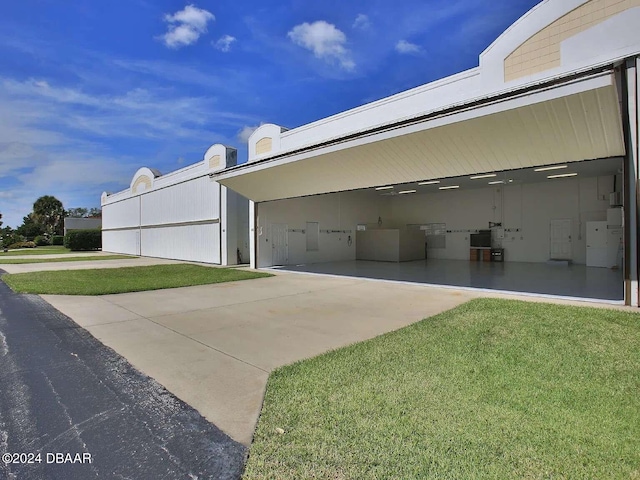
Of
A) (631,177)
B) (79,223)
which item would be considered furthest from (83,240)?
(631,177)

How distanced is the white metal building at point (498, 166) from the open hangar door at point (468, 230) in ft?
0.25

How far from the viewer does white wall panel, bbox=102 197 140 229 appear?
3053cm

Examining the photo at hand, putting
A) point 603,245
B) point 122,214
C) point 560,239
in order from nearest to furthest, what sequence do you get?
point 603,245, point 560,239, point 122,214

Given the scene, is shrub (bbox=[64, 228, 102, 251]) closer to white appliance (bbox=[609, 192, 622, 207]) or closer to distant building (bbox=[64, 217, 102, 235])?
distant building (bbox=[64, 217, 102, 235])

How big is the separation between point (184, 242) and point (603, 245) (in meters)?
22.9

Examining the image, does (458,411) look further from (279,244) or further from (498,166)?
(279,244)

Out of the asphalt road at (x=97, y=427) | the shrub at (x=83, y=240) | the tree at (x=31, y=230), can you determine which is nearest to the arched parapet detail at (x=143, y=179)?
the shrub at (x=83, y=240)

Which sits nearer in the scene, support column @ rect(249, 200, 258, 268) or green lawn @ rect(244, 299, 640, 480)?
green lawn @ rect(244, 299, 640, 480)

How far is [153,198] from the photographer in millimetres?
27359

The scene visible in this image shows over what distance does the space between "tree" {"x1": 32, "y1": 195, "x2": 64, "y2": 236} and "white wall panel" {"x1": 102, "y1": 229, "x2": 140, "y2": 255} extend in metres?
31.9

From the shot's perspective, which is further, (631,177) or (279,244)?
(279,244)

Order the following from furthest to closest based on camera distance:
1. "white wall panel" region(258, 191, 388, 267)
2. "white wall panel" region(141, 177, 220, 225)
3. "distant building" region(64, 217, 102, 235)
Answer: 1. "distant building" region(64, 217, 102, 235)
2. "white wall panel" region(141, 177, 220, 225)
3. "white wall panel" region(258, 191, 388, 267)

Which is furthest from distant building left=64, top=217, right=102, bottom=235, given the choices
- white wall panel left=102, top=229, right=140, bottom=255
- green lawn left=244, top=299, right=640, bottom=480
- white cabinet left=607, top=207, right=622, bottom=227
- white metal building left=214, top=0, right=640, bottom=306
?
green lawn left=244, top=299, right=640, bottom=480

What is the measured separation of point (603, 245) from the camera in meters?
16.4
